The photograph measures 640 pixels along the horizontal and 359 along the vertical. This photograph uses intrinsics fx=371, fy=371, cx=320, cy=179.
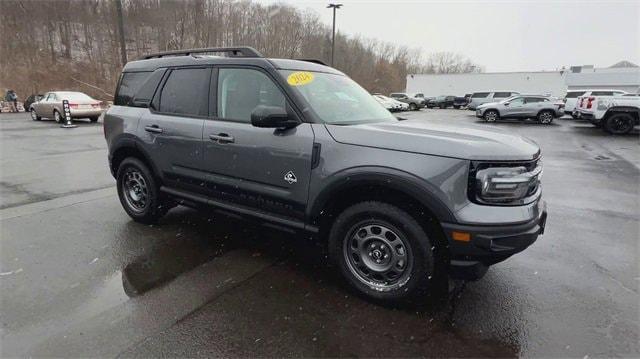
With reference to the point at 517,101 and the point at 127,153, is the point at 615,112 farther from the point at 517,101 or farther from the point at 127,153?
the point at 127,153

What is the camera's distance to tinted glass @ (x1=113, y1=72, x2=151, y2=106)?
453 centimetres

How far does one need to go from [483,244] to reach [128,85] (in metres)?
4.44

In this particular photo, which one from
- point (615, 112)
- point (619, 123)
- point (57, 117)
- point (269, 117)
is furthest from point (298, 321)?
point (57, 117)

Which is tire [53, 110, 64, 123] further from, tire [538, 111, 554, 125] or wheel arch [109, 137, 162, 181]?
tire [538, 111, 554, 125]

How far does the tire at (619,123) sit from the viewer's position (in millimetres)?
15057

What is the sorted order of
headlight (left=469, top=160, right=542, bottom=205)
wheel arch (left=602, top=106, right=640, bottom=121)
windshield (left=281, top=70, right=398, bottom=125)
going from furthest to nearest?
wheel arch (left=602, top=106, right=640, bottom=121), windshield (left=281, top=70, right=398, bottom=125), headlight (left=469, top=160, right=542, bottom=205)

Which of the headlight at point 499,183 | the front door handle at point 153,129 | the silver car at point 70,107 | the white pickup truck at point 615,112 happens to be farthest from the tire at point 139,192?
the white pickup truck at point 615,112

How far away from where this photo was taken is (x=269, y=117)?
298 centimetres

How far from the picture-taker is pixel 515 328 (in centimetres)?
267

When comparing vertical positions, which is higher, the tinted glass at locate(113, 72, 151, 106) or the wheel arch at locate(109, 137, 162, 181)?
the tinted glass at locate(113, 72, 151, 106)

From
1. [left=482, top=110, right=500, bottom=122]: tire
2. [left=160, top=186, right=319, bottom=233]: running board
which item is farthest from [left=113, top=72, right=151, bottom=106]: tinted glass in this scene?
[left=482, top=110, right=500, bottom=122]: tire

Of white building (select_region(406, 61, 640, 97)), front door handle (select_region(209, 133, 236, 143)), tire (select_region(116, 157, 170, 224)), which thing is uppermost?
white building (select_region(406, 61, 640, 97))

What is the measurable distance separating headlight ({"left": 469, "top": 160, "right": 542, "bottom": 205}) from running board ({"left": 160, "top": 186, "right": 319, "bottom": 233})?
134 cm

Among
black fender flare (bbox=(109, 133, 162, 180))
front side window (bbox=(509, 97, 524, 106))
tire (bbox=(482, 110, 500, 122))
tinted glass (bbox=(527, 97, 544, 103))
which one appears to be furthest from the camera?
tire (bbox=(482, 110, 500, 122))
